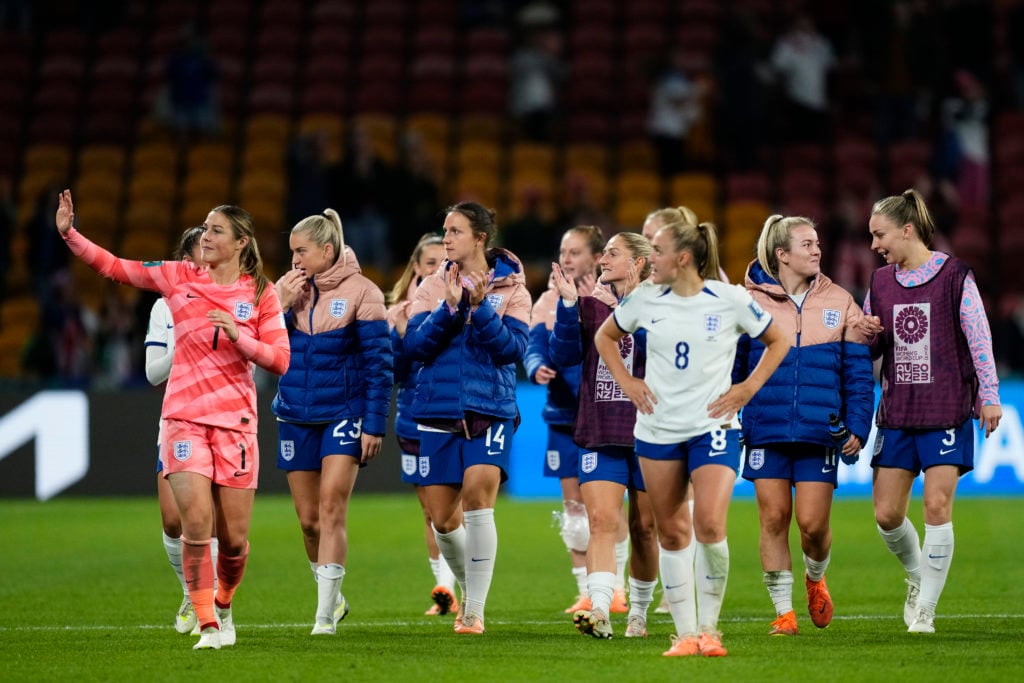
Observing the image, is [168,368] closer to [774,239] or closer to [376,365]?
[376,365]

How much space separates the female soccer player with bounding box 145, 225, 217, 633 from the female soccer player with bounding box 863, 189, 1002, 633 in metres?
3.96

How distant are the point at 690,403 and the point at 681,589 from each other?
0.92 meters

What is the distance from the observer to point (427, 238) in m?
11.2

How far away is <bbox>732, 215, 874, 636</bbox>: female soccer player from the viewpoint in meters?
9.02

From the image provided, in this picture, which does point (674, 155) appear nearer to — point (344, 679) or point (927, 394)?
point (927, 394)

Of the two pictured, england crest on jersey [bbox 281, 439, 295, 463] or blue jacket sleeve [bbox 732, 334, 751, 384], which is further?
england crest on jersey [bbox 281, 439, 295, 463]

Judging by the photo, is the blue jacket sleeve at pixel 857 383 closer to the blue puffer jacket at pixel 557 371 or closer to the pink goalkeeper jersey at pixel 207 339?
the blue puffer jacket at pixel 557 371

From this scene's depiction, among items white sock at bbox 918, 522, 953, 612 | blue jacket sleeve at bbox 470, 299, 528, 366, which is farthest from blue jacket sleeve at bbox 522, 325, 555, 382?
white sock at bbox 918, 522, 953, 612

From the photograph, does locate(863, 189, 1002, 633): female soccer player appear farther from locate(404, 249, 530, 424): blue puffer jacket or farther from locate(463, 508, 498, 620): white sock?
locate(463, 508, 498, 620): white sock

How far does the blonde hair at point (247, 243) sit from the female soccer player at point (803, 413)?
2747mm

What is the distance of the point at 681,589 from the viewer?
7.81 metres

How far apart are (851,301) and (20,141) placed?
18.6 meters

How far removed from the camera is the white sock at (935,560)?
9.01 meters

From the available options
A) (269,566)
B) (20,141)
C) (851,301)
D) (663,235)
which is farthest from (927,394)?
(20,141)
